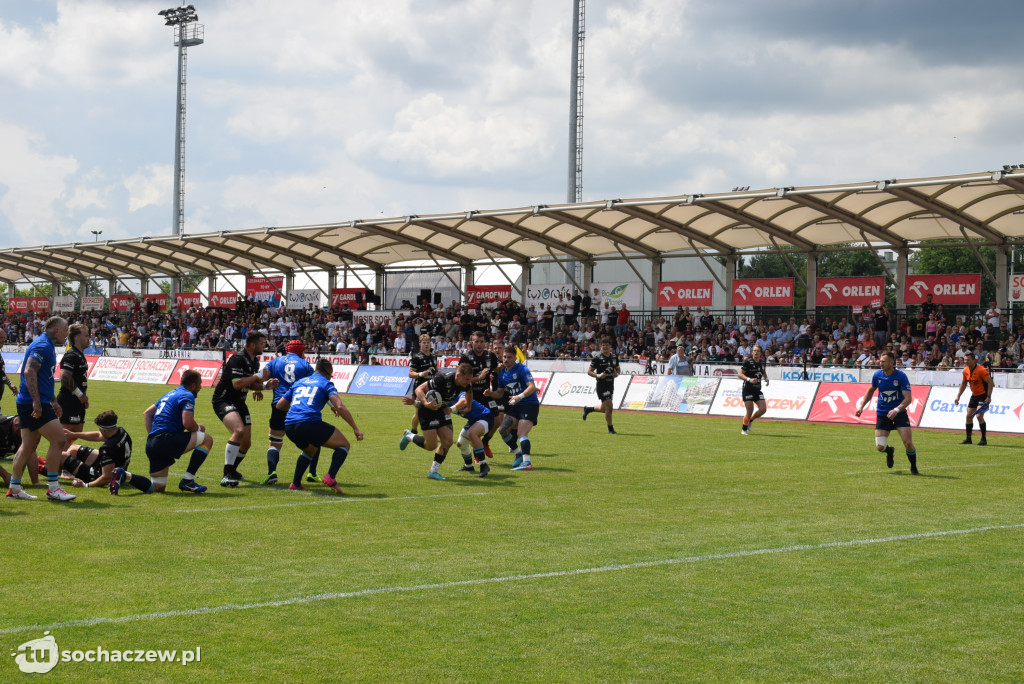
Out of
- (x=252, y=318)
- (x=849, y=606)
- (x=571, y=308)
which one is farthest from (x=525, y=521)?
(x=252, y=318)

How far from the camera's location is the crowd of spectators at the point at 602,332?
104 ft

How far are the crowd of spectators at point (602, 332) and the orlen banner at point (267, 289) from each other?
73 cm

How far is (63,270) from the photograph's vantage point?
2413 inches

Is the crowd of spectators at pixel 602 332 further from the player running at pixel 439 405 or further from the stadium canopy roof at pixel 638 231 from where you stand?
the player running at pixel 439 405

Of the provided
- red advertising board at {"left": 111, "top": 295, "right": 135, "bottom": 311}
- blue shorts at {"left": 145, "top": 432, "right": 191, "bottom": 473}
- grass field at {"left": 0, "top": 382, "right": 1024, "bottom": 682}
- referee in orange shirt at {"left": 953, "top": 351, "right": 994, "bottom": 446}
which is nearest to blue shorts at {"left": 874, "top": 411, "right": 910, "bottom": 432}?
grass field at {"left": 0, "top": 382, "right": 1024, "bottom": 682}

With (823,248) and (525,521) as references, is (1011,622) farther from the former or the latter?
(823,248)

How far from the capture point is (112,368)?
42781 millimetres

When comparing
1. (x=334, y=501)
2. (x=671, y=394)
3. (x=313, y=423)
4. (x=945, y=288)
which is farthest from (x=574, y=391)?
(x=334, y=501)

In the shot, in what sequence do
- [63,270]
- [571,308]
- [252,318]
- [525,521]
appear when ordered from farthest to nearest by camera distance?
[63,270] → [252,318] → [571,308] → [525,521]

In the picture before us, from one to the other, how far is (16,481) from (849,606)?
338 inches

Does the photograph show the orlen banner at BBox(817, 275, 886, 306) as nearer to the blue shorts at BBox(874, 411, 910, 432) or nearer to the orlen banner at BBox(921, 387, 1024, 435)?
the orlen banner at BBox(921, 387, 1024, 435)

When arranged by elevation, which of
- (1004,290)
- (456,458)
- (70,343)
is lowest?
(456,458)

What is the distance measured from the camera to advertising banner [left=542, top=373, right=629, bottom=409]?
29500 mm

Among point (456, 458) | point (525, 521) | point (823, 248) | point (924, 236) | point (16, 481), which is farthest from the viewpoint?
point (823, 248)
